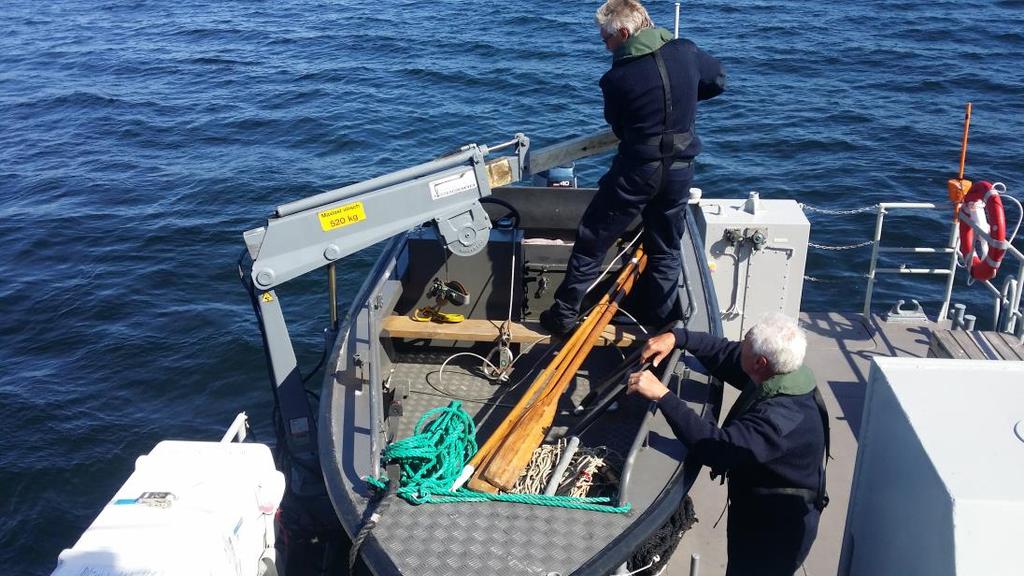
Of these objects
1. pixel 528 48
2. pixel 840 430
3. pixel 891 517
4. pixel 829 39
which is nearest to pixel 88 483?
pixel 840 430

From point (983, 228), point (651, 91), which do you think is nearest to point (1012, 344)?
point (983, 228)

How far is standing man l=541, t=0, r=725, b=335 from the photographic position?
13.9 ft

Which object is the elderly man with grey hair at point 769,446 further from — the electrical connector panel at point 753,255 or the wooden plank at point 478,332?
the electrical connector panel at point 753,255

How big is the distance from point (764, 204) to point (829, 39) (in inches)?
548

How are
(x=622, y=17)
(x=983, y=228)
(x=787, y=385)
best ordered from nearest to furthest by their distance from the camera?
(x=787, y=385) → (x=622, y=17) → (x=983, y=228)

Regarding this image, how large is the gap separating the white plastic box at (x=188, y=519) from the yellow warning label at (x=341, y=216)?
39.7 inches

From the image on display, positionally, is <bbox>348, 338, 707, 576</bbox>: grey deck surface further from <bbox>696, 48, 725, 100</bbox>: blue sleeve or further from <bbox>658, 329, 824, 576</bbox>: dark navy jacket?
<bbox>696, 48, 725, 100</bbox>: blue sleeve

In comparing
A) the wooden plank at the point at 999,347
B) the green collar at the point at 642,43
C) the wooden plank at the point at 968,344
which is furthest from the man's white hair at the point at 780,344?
the wooden plank at the point at 999,347

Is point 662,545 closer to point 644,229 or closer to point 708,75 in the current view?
point 644,229

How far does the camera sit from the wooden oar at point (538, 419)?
12.0ft

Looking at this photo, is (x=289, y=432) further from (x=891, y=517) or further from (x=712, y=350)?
(x=891, y=517)

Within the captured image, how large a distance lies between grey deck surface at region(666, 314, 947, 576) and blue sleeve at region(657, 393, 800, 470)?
1383 millimetres

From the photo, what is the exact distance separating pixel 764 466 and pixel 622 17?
2.19m

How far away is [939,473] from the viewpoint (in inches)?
84.7
